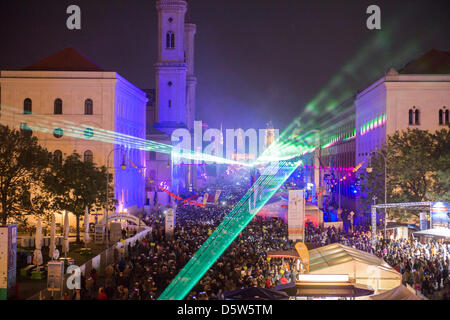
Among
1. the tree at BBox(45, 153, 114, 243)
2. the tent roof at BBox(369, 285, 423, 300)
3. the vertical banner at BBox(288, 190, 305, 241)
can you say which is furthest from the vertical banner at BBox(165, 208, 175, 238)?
the tent roof at BBox(369, 285, 423, 300)

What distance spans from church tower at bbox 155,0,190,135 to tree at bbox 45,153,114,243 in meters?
49.8

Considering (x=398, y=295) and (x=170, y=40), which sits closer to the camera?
(x=398, y=295)

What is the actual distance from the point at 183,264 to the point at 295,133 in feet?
483

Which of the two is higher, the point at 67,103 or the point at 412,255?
the point at 67,103

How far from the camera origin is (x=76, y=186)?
39125mm

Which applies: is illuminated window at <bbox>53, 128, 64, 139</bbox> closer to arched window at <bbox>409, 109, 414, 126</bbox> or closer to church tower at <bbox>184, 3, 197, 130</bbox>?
arched window at <bbox>409, 109, 414, 126</bbox>

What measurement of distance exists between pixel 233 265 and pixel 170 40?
69.4 meters

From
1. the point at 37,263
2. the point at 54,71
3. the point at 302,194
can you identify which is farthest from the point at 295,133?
the point at 37,263

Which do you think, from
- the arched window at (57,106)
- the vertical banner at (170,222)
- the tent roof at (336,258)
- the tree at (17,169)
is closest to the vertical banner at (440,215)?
the tent roof at (336,258)

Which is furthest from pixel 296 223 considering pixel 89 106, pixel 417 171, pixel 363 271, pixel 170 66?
pixel 170 66

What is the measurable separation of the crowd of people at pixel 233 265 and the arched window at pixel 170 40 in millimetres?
55767

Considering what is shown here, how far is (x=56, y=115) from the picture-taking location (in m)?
51.7

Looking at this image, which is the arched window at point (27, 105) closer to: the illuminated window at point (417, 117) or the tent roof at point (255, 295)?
the illuminated window at point (417, 117)

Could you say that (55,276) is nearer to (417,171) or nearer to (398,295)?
(398,295)
